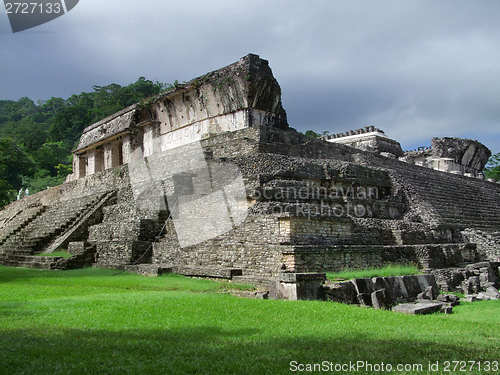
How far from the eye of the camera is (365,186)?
45.5 feet

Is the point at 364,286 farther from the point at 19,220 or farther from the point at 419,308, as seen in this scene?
the point at 19,220

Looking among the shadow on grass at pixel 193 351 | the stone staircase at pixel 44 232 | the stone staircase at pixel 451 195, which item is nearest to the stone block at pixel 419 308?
the shadow on grass at pixel 193 351

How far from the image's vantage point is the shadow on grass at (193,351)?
11.2 feet

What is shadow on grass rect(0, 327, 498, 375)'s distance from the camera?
3422 mm

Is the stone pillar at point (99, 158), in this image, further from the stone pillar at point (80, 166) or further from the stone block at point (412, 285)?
the stone block at point (412, 285)

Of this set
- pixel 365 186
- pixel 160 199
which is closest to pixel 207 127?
pixel 160 199

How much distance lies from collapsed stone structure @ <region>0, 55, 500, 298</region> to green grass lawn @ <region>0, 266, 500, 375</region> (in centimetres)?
172

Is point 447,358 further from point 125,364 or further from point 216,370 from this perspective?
point 125,364

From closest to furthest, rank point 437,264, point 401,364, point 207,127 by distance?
point 401,364
point 437,264
point 207,127

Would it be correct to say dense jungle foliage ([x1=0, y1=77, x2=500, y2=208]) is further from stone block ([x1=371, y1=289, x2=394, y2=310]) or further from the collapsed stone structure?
stone block ([x1=371, y1=289, x2=394, y2=310])

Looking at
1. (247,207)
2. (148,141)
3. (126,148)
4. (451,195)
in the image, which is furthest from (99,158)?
(451,195)

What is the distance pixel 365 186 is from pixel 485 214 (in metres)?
7.02

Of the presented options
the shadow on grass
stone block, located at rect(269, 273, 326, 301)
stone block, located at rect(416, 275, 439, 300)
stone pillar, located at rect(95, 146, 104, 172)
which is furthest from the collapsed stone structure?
the shadow on grass

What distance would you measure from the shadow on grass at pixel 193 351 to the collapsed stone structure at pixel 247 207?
285 cm
